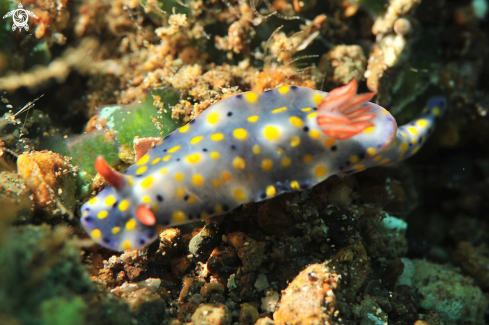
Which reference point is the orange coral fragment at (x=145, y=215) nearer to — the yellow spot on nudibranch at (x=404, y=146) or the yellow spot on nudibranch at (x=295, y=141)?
the yellow spot on nudibranch at (x=295, y=141)

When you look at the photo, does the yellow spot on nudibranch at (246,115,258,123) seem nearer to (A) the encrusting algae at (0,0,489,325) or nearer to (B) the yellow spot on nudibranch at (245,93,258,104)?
(A) the encrusting algae at (0,0,489,325)


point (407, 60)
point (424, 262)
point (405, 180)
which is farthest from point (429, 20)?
point (424, 262)

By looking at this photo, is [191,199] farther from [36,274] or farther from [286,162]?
[36,274]

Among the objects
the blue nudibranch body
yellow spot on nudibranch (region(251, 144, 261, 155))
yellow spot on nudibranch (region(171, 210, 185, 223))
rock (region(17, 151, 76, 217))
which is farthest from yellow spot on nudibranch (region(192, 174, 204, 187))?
rock (region(17, 151, 76, 217))

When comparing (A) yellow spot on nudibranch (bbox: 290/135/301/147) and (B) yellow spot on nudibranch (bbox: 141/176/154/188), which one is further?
(A) yellow spot on nudibranch (bbox: 290/135/301/147)

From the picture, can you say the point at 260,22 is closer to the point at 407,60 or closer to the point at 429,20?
the point at 407,60

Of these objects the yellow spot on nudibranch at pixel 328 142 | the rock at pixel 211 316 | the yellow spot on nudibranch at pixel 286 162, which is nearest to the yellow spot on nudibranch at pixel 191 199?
the yellow spot on nudibranch at pixel 286 162

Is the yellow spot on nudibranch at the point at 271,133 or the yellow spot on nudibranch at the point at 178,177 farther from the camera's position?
the yellow spot on nudibranch at the point at 271,133
